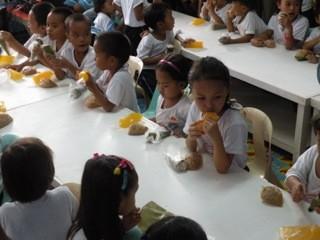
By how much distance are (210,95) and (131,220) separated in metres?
0.65

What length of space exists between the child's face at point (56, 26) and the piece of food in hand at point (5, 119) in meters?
1.00

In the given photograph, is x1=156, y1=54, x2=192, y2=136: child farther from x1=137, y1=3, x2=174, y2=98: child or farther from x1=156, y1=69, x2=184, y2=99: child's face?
x1=137, y1=3, x2=174, y2=98: child

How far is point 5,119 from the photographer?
7.92ft

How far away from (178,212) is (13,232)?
1.85 ft

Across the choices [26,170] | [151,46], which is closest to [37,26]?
[151,46]

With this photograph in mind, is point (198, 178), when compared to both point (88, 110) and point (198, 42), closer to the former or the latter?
point (88, 110)

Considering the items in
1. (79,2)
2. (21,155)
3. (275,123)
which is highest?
(21,155)

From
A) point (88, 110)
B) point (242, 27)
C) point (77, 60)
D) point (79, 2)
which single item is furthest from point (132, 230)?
point (79, 2)

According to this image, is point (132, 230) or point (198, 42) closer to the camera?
point (132, 230)

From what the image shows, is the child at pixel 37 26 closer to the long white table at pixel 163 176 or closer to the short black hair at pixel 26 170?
the long white table at pixel 163 176

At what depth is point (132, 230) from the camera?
1637 mm

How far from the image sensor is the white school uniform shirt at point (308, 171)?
1.96 metres

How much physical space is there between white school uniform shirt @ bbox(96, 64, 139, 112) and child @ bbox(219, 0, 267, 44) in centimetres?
108

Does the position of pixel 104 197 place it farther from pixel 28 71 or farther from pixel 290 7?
pixel 290 7
